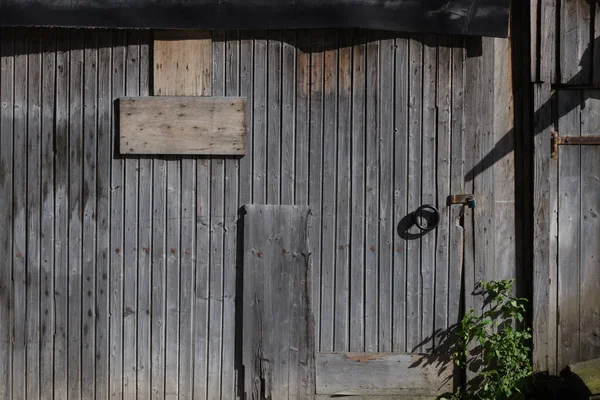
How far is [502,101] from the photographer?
5402mm

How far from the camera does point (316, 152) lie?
5.30 metres

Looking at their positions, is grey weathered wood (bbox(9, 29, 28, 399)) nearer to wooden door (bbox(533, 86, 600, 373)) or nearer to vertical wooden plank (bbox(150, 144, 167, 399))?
vertical wooden plank (bbox(150, 144, 167, 399))

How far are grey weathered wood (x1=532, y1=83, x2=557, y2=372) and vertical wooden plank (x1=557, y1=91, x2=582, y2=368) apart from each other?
11 cm

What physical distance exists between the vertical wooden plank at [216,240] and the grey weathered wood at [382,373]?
32.6 inches

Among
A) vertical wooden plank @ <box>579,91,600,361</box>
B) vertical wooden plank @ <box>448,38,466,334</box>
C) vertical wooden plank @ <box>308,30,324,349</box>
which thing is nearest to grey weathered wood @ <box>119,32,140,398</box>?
vertical wooden plank @ <box>308,30,324,349</box>

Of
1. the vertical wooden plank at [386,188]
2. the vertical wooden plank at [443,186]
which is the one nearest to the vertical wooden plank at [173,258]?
the vertical wooden plank at [386,188]

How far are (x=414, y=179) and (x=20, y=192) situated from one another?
3.12 metres

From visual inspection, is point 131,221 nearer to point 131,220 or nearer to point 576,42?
point 131,220

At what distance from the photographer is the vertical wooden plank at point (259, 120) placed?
5289 millimetres

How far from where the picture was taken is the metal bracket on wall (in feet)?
17.6

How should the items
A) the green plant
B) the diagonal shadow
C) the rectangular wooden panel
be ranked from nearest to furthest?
the green plant → the rectangular wooden panel → the diagonal shadow

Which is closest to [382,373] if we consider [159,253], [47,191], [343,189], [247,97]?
[343,189]

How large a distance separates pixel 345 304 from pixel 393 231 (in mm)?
692

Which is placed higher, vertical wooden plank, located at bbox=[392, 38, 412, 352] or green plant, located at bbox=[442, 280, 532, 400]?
vertical wooden plank, located at bbox=[392, 38, 412, 352]
